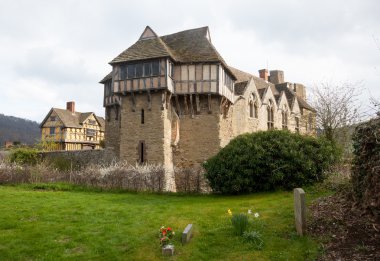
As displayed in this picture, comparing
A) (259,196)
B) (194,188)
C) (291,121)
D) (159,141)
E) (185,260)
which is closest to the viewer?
(185,260)

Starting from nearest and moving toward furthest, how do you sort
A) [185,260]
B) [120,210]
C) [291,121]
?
[185,260], [120,210], [291,121]

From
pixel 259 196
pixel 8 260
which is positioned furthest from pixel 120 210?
pixel 259 196

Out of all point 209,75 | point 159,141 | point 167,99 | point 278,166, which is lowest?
point 278,166

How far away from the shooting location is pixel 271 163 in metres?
13.4

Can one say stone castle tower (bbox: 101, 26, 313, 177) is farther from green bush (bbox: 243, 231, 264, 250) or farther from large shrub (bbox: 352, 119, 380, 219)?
large shrub (bbox: 352, 119, 380, 219)

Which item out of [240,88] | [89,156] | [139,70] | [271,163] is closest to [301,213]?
[271,163]

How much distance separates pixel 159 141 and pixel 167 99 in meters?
3.00

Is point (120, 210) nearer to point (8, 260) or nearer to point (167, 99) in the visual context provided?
point (8, 260)

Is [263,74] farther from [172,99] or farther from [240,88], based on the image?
[172,99]

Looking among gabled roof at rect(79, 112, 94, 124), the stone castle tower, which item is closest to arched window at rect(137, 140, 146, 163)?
the stone castle tower

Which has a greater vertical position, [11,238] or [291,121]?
[291,121]

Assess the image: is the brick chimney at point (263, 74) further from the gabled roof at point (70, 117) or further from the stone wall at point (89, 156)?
the gabled roof at point (70, 117)

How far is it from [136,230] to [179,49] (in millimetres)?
18087

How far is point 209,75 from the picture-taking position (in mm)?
22906
